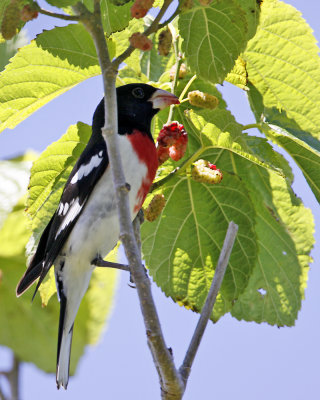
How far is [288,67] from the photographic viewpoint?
99.1 inches

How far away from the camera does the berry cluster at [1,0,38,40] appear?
1735mm

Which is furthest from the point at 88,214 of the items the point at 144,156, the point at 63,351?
the point at 63,351

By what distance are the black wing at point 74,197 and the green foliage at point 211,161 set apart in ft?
0.58

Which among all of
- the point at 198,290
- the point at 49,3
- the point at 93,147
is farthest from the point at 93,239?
the point at 49,3

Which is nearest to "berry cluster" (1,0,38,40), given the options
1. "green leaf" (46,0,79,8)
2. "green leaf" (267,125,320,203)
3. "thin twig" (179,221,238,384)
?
"green leaf" (46,0,79,8)

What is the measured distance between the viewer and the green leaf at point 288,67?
8.09ft

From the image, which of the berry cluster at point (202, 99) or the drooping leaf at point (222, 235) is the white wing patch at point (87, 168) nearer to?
the drooping leaf at point (222, 235)

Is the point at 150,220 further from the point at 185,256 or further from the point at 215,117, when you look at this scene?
the point at 215,117

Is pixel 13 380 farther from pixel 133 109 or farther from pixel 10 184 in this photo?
pixel 133 109

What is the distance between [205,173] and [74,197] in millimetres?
809

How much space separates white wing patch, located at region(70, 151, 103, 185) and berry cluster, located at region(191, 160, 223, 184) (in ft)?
2.12

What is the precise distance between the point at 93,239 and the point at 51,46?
932 mm

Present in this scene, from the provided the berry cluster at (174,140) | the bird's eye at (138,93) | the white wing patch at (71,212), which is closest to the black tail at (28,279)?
the white wing patch at (71,212)

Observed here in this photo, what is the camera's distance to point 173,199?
263cm
